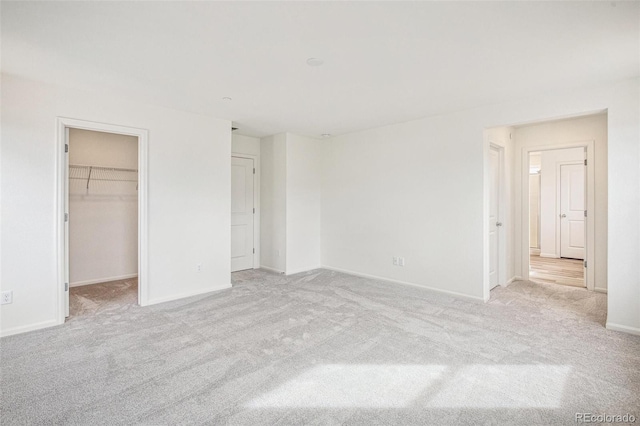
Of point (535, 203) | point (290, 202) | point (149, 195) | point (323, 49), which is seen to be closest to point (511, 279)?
point (290, 202)

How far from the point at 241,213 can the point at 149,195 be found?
6.83 feet

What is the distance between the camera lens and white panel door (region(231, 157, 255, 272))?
5.75m

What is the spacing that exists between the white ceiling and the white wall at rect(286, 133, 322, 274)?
1.94 metres

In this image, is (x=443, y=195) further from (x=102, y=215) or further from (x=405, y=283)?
(x=102, y=215)

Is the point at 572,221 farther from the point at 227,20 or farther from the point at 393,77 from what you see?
the point at 227,20

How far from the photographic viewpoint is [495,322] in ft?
11.0

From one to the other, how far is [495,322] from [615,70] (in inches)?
101

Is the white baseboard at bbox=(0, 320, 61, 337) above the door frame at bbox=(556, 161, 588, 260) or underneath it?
underneath

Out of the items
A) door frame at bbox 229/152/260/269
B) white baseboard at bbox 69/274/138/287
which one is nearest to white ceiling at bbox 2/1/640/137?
door frame at bbox 229/152/260/269

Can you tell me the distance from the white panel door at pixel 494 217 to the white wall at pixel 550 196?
9.11ft

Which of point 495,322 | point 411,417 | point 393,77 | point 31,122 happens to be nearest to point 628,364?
point 495,322

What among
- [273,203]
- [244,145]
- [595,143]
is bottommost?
[273,203]

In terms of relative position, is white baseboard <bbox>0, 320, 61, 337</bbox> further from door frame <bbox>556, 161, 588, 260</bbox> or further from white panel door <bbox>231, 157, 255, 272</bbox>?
door frame <bbox>556, 161, 588, 260</bbox>

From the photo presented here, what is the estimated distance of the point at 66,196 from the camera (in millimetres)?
3445
